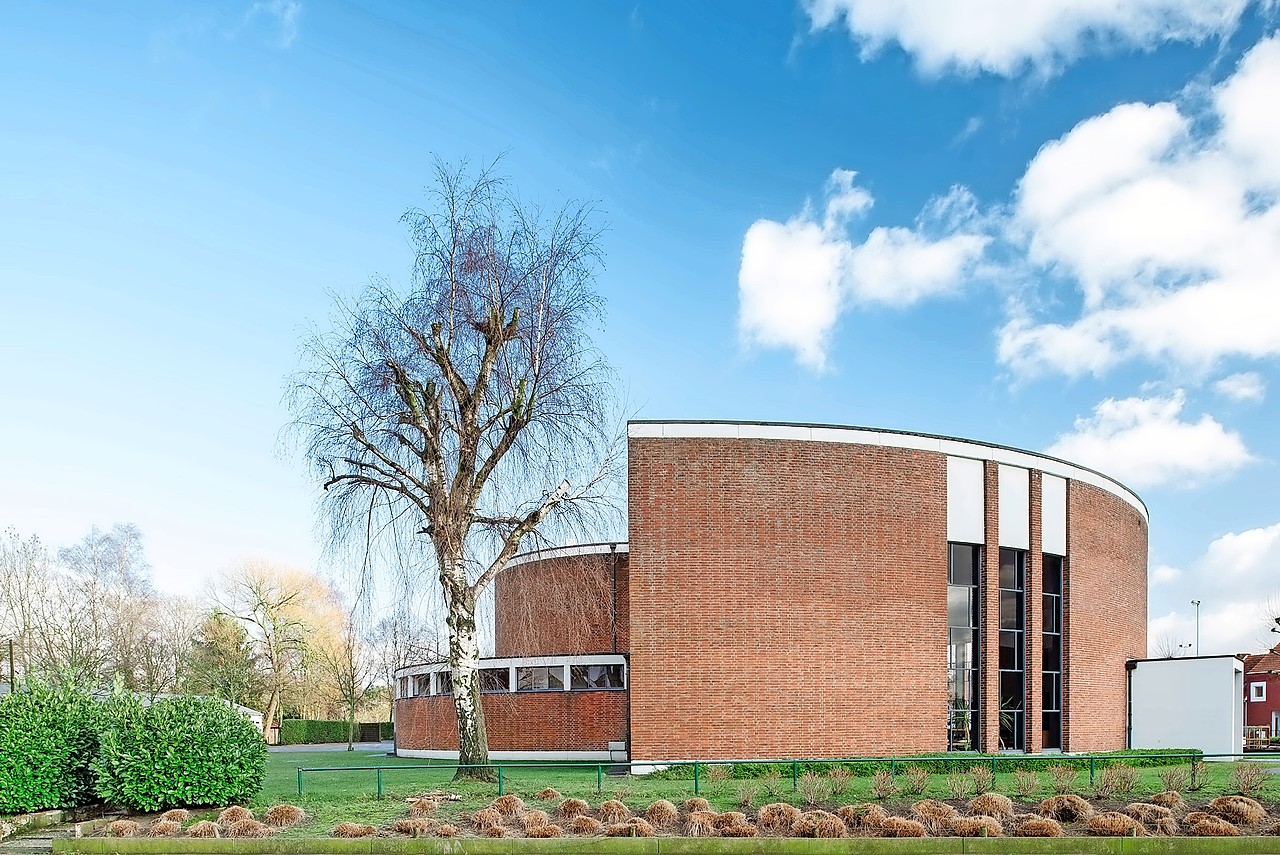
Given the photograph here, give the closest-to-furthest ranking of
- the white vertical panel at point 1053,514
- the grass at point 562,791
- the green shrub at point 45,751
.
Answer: the grass at point 562,791, the green shrub at point 45,751, the white vertical panel at point 1053,514

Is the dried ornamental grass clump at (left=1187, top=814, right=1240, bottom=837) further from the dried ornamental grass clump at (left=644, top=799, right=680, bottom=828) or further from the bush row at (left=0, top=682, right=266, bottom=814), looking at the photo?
the bush row at (left=0, top=682, right=266, bottom=814)

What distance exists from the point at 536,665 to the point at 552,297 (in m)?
10.6

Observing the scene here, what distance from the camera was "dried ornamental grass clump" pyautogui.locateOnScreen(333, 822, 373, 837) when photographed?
13188 mm

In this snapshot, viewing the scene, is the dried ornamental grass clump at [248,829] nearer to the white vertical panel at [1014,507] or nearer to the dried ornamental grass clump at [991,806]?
the dried ornamental grass clump at [991,806]

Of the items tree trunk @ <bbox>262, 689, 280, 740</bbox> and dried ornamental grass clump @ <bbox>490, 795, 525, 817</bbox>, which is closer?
dried ornamental grass clump @ <bbox>490, 795, 525, 817</bbox>

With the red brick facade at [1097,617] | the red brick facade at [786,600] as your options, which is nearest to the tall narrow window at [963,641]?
the red brick facade at [786,600]

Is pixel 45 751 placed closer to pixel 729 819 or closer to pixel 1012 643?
pixel 729 819

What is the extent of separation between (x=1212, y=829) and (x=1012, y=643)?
1362cm

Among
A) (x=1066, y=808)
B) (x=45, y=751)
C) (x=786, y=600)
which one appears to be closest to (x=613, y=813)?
(x=1066, y=808)

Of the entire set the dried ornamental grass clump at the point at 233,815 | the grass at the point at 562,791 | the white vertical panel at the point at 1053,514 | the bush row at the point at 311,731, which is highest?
the white vertical panel at the point at 1053,514

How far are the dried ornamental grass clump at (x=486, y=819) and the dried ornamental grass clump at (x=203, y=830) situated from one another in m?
3.30

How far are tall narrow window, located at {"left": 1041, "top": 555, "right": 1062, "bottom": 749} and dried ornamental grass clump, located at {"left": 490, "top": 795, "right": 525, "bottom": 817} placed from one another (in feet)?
56.2

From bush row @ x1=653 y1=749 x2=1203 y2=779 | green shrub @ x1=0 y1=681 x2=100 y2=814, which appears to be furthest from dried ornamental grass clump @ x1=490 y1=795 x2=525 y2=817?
green shrub @ x1=0 y1=681 x2=100 y2=814

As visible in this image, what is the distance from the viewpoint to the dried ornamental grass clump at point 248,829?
531 inches
